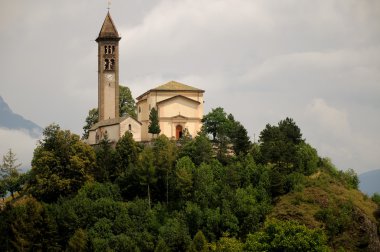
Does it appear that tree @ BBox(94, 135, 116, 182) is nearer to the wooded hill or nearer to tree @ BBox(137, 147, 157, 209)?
the wooded hill

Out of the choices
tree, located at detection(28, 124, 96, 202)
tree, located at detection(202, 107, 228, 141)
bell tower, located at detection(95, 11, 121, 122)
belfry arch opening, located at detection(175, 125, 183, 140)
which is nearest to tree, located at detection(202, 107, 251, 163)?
tree, located at detection(202, 107, 228, 141)

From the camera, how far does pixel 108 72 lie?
76125 millimetres

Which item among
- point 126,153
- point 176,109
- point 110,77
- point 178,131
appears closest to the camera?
point 126,153

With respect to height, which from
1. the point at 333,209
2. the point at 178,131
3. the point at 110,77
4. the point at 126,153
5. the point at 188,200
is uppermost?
the point at 110,77

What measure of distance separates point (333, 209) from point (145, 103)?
25.4 m

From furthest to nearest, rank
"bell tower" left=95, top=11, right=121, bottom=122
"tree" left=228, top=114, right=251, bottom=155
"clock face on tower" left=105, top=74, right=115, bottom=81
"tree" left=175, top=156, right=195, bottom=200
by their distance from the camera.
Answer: "clock face on tower" left=105, top=74, right=115, bottom=81, "bell tower" left=95, top=11, right=121, bottom=122, "tree" left=228, top=114, right=251, bottom=155, "tree" left=175, top=156, right=195, bottom=200

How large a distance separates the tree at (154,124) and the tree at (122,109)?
7480mm

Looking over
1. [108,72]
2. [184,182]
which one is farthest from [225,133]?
[108,72]

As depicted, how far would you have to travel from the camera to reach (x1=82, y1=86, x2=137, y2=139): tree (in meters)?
80.2

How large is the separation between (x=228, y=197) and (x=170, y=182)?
5375 millimetres

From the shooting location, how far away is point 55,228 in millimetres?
56344

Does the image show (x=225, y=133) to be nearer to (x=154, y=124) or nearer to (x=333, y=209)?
(x=154, y=124)

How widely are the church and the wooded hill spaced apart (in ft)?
16.8

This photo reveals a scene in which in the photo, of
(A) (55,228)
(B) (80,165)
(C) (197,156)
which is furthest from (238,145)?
(A) (55,228)
